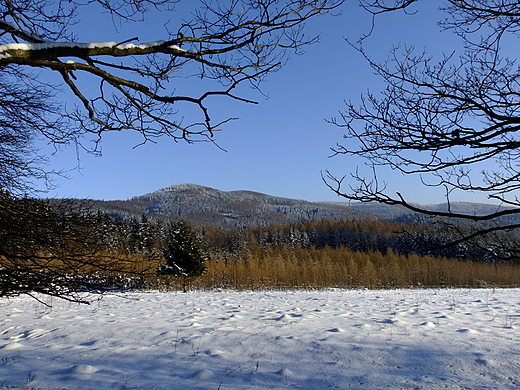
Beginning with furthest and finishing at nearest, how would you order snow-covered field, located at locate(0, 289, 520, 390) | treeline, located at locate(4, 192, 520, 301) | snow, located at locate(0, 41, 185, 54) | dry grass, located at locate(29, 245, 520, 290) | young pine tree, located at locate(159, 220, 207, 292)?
1. dry grass, located at locate(29, 245, 520, 290)
2. young pine tree, located at locate(159, 220, 207, 292)
3. snow-covered field, located at locate(0, 289, 520, 390)
4. treeline, located at locate(4, 192, 520, 301)
5. snow, located at locate(0, 41, 185, 54)

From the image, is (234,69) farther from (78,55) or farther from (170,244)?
(170,244)

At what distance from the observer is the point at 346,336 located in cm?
437

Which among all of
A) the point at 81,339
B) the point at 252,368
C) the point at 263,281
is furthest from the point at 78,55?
the point at 263,281

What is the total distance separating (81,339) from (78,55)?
14.0 ft

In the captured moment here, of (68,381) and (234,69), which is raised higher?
(234,69)

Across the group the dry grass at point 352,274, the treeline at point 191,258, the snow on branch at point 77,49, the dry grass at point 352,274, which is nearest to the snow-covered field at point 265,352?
the treeline at point 191,258

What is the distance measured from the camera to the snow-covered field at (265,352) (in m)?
2.91

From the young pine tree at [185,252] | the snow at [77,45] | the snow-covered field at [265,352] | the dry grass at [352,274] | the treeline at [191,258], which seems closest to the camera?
the snow at [77,45]

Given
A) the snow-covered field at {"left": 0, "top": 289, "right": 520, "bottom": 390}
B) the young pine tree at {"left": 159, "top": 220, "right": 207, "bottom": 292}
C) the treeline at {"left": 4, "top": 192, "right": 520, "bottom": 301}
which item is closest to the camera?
the treeline at {"left": 4, "top": 192, "right": 520, "bottom": 301}

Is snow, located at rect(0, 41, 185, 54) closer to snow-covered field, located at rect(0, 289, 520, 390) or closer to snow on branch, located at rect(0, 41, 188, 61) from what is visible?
snow on branch, located at rect(0, 41, 188, 61)

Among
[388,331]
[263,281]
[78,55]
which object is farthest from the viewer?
[263,281]

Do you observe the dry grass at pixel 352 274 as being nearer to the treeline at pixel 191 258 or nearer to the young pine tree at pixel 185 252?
the treeline at pixel 191 258

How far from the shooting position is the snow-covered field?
9.53 ft

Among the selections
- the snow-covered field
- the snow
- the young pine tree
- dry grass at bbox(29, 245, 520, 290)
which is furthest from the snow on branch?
dry grass at bbox(29, 245, 520, 290)
